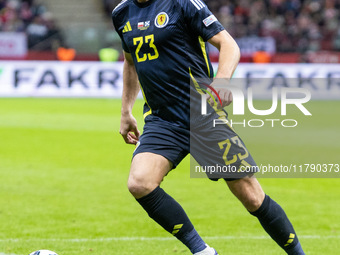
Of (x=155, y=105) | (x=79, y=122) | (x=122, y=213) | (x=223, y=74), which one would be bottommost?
(x=79, y=122)

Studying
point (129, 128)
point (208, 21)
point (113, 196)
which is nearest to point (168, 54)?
point (208, 21)

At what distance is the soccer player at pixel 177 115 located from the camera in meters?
4.39

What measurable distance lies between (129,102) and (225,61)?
1080mm

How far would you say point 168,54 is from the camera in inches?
180

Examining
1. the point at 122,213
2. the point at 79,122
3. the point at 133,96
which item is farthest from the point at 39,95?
the point at 133,96

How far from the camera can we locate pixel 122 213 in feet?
23.1

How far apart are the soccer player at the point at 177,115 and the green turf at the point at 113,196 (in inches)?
42.6

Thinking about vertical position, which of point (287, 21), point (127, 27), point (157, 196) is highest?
point (127, 27)

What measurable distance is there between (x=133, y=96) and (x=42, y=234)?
172cm

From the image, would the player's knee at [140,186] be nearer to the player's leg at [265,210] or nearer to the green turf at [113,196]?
the player's leg at [265,210]

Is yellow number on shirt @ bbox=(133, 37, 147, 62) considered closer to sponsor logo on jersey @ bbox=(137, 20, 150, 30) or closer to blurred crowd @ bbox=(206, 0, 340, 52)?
sponsor logo on jersey @ bbox=(137, 20, 150, 30)

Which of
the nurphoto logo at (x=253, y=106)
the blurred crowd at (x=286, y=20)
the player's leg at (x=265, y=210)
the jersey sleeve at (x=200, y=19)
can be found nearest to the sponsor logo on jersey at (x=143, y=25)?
the jersey sleeve at (x=200, y=19)

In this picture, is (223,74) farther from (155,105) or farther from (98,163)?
(98,163)

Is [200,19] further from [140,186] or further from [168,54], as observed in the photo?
[140,186]
